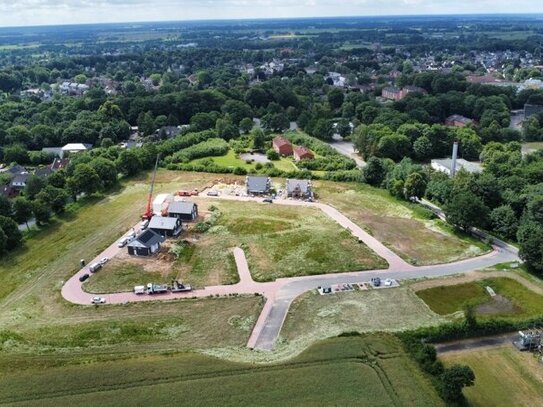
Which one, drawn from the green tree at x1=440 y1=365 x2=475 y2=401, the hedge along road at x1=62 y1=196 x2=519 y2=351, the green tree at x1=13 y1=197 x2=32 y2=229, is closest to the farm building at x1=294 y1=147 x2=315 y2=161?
the hedge along road at x1=62 y1=196 x2=519 y2=351

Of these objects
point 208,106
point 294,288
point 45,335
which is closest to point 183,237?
point 294,288

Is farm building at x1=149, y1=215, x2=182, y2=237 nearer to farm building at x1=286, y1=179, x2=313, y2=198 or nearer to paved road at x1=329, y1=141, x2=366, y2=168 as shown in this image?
farm building at x1=286, y1=179, x2=313, y2=198

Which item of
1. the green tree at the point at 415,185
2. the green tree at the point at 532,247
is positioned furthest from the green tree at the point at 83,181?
the green tree at the point at 532,247

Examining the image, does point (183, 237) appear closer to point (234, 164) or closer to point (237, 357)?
point (237, 357)

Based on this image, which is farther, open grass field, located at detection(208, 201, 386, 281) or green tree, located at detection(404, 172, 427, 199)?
green tree, located at detection(404, 172, 427, 199)

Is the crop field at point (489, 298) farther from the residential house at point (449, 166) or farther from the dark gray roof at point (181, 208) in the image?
the residential house at point (449, 166)

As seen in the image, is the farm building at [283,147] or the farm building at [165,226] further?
the farm building at [283,147]
